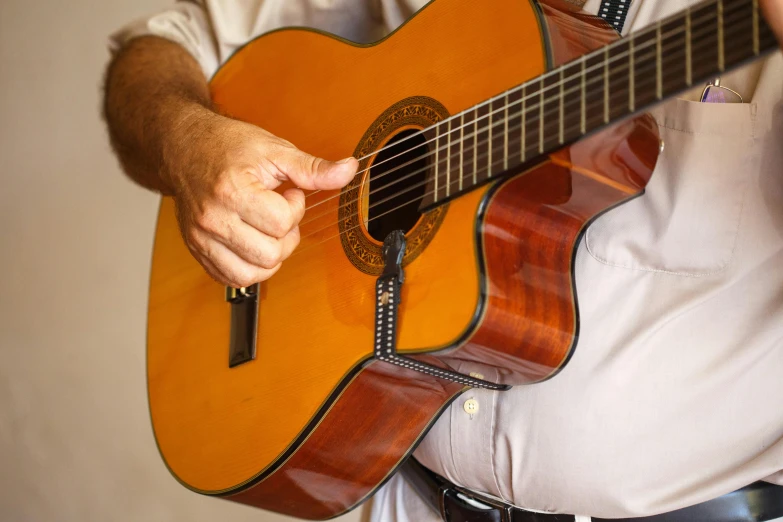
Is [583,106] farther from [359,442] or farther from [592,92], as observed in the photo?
[359,442]

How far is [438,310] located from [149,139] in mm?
638

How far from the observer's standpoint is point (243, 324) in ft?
3.28

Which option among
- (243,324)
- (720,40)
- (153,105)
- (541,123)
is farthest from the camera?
(153,105)

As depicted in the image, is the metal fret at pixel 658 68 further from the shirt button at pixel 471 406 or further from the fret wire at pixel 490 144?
the shirt button at pixel 471 406

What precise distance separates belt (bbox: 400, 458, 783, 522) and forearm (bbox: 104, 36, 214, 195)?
56cm

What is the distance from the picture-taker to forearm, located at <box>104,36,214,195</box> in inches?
41.6

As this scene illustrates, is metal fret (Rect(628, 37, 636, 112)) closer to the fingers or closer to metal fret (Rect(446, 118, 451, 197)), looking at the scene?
metal fret (Rect(446, 118, 451, 197))

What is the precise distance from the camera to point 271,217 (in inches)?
33.5

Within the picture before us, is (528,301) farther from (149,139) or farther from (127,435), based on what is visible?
(127,435)

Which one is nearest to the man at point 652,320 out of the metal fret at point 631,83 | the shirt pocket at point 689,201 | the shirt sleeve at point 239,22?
the shirt pocket at point 689,201

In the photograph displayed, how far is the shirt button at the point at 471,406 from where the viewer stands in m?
0.88

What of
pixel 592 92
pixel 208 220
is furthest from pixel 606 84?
pixel 208 220

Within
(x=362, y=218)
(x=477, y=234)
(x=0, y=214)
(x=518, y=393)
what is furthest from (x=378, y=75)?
(x=0, y=214)

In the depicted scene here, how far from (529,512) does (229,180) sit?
55cm
